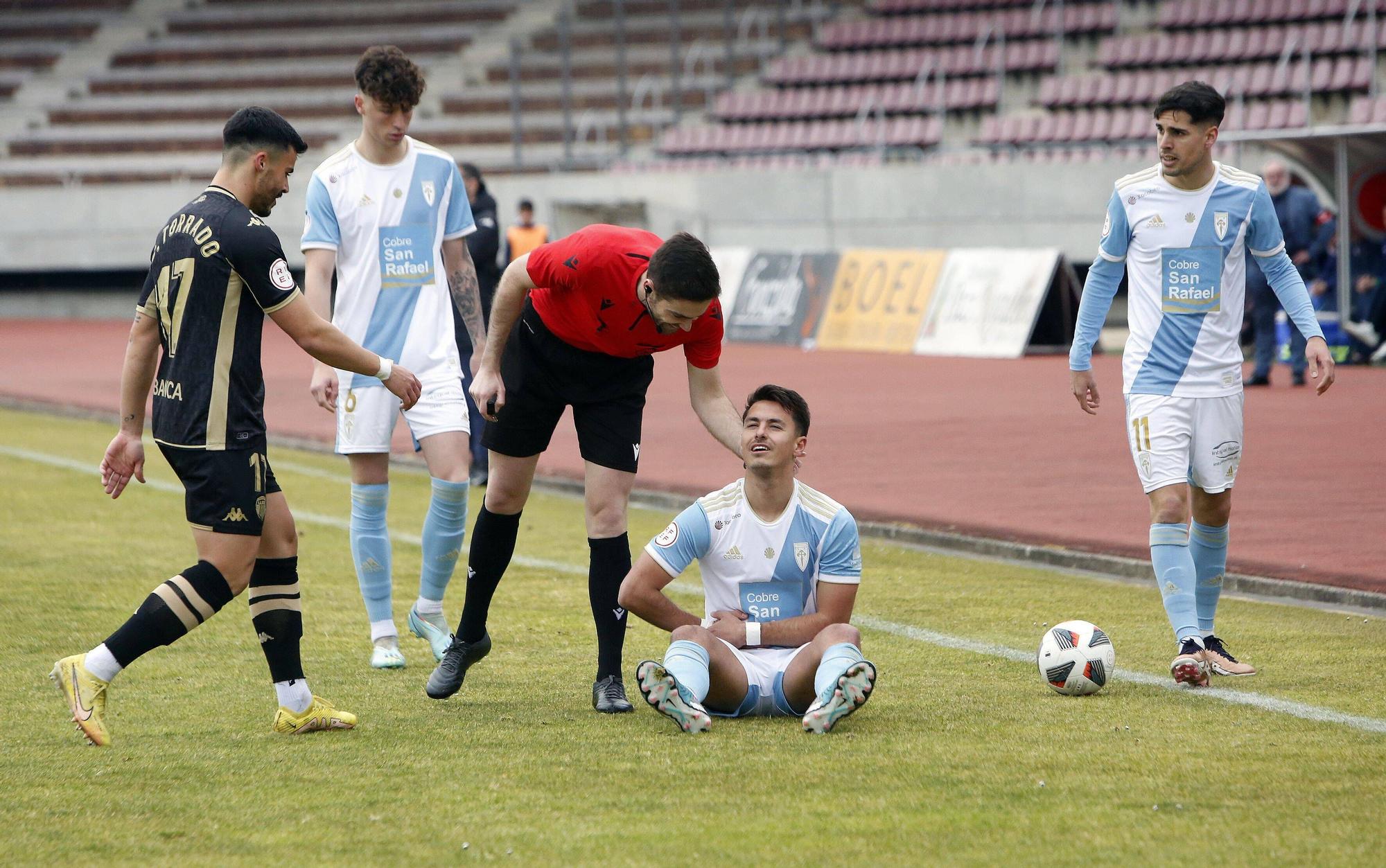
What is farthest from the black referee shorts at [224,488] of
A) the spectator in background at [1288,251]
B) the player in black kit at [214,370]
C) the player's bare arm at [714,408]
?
the spectator in background at [1288,251]

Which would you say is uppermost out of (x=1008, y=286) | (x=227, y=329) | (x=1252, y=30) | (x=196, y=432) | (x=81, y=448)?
(x=1252, y=30)

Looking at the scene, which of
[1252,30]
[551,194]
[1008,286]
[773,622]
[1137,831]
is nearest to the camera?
[1137,831]

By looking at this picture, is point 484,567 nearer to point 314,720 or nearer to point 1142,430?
point 314,720

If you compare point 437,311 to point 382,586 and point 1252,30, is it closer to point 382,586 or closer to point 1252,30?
point 382,586

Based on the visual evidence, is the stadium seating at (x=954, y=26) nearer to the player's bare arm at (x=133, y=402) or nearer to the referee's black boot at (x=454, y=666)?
the referee's black boot at (x=454, y=666)

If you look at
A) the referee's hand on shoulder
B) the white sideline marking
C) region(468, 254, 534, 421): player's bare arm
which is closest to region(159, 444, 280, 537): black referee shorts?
the referee's hand on shoulder

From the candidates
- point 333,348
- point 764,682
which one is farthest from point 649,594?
point 333,348

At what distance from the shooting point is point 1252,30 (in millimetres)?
24531

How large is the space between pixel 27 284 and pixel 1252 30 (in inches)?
918

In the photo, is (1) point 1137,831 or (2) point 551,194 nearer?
(1) point 1137,831

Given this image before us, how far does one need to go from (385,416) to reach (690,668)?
6.16ft

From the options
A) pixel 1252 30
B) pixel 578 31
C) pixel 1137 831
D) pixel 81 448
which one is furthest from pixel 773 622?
pixel 578 31

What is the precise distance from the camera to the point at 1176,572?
6.05 metres

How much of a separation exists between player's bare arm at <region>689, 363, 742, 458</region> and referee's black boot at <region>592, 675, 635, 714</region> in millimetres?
875
